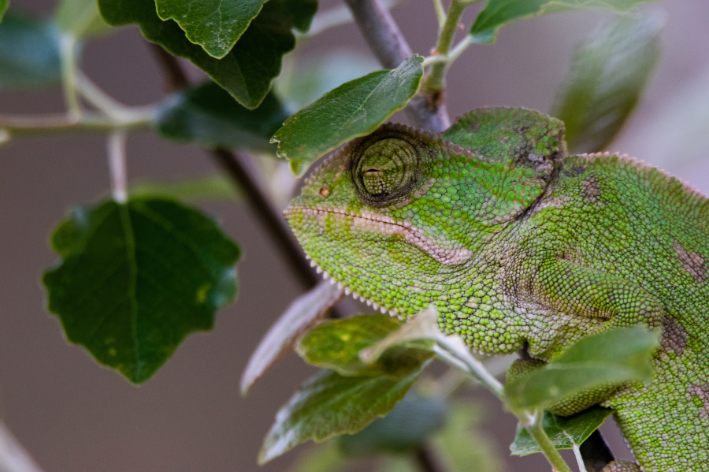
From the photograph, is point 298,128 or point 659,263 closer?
point 298,128

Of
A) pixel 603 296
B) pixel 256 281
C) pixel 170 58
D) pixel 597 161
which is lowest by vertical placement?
pixel 256 281

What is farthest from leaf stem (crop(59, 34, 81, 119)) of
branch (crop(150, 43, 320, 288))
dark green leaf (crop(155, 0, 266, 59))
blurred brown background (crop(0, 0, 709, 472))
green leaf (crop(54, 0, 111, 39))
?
blurred brown background (crop(0, 0, 709, 472))

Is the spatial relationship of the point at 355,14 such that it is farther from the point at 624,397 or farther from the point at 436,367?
the point at 436,367

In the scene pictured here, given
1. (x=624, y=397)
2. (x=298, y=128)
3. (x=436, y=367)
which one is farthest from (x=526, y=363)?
(x=436, y=367)

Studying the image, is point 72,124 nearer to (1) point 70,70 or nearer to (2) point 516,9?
(1) point 70,70

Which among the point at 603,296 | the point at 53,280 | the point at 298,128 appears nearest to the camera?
the point at 298,128

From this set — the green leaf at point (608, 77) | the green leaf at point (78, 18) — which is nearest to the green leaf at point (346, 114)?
the green leaf at point (608, 77)

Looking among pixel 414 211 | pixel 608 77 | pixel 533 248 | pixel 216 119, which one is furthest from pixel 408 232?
pixel 608 77
